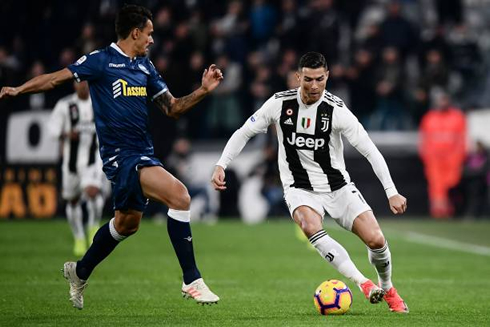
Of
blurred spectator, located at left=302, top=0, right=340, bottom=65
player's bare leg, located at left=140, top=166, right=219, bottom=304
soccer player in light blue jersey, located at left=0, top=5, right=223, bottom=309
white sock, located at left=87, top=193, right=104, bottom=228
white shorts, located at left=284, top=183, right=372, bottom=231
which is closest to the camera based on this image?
player's bare leg, located at left=140, top=166, right=219, bottom=304

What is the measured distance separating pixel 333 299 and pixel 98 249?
6.67ft

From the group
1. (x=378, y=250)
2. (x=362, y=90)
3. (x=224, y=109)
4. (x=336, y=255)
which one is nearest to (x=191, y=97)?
(x=336, y=255)

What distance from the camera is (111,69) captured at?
8.97m

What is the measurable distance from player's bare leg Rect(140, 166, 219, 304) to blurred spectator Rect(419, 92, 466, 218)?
1482 cm

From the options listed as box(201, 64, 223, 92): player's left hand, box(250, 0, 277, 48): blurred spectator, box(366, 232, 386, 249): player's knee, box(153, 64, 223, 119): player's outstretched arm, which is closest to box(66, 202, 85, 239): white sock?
box(153, 64, 223, 119): player's outstretched arm

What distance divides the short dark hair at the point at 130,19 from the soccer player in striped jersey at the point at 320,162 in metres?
1.27

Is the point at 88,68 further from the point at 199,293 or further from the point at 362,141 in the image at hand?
the point at 362,141

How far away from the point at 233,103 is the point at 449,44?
5.26m

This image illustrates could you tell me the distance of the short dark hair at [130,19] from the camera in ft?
29.6

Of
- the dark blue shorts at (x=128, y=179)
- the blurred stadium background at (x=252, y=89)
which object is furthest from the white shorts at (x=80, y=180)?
the dark blue shorts at (x=128, y=179)

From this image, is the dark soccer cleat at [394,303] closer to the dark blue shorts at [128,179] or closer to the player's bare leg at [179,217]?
the player's bare leg at [179,217]

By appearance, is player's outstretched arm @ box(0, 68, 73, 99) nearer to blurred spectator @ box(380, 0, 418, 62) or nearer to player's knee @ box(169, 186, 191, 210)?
player's knee @ box(169, 186, 191, 210)

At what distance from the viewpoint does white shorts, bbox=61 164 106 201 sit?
14.9m

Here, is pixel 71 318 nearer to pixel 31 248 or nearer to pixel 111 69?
pixel 111 69
